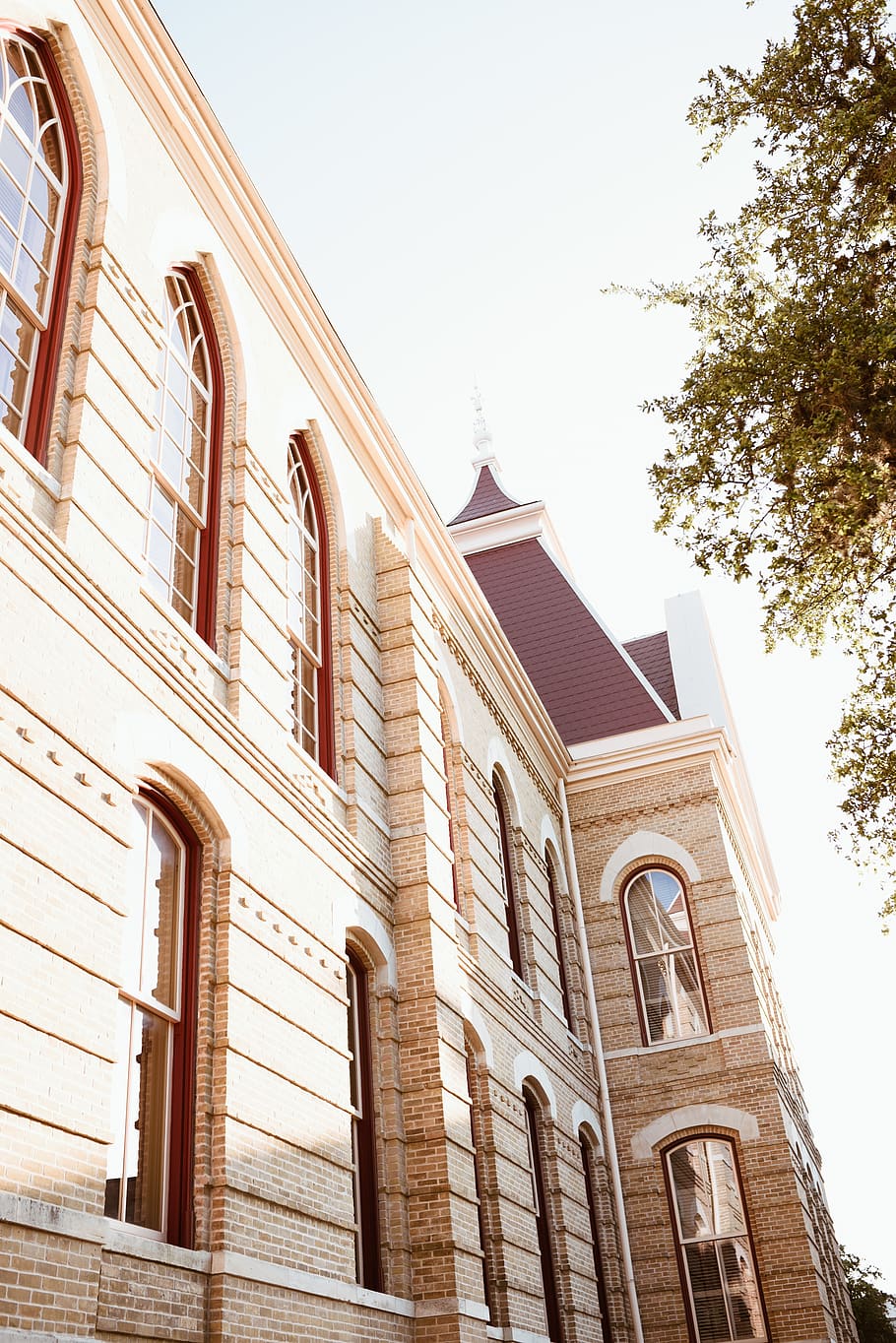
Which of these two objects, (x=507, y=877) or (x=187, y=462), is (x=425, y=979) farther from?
(x=507, y=877)

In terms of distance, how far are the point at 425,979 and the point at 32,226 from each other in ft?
24.3

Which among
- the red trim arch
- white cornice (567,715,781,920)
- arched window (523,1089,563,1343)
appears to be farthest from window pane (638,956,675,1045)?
the red trim arch

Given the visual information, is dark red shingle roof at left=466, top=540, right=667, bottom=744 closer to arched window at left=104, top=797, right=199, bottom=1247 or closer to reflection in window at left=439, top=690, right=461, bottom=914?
reflection in window at left=439, top=690, right=461, bottom=914

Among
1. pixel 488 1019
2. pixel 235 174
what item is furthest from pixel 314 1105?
pixel 235 174

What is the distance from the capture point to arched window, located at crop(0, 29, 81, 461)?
8539 mm

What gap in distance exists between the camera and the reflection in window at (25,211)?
8.55 metres

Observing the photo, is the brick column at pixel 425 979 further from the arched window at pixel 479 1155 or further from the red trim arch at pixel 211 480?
the red trim arch at pixel 211 480

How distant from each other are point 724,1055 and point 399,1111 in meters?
9.36

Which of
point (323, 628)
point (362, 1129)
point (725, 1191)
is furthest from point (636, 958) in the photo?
point (362, 1129)

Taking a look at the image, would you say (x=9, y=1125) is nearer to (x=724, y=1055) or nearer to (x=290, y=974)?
(x=290, y=974)

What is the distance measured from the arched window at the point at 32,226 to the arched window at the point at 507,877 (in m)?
10.2

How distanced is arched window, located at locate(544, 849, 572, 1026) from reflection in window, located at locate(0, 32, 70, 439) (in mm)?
13133

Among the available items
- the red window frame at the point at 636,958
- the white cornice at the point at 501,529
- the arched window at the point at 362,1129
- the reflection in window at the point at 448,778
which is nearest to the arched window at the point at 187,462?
the arched window at the point at 362,1129

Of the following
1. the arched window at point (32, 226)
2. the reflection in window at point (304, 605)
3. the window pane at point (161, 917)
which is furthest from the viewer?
the reflection in window at point (304, 605)
